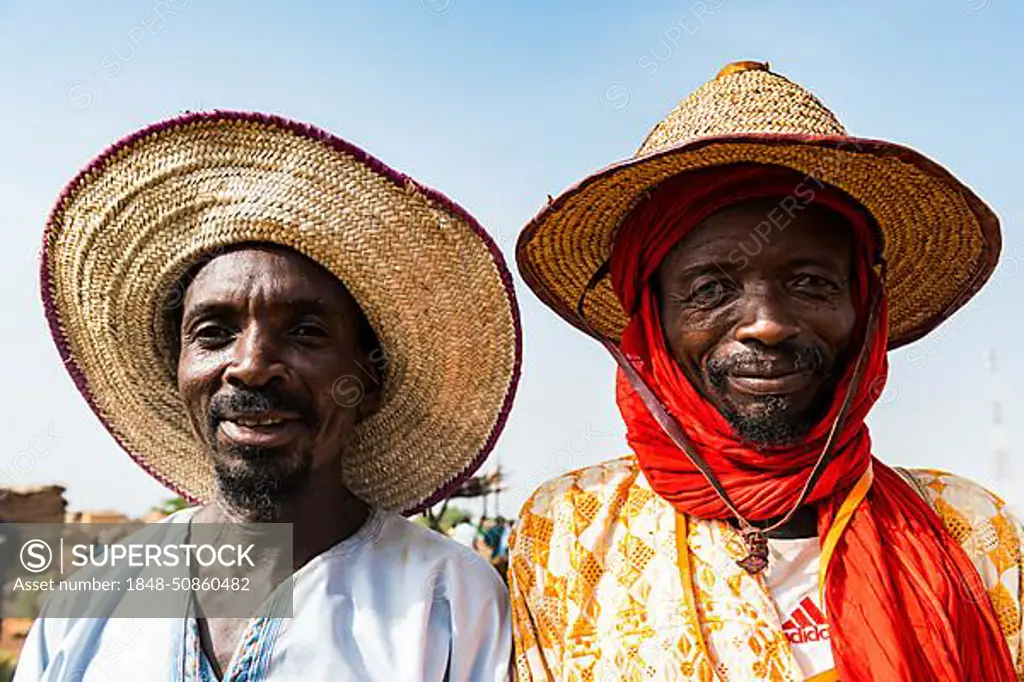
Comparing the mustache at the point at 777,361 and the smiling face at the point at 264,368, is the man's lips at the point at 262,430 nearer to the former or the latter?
the smiling face at the point at 264,368

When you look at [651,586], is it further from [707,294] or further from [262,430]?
[262,430]

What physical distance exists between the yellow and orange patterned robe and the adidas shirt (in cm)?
5

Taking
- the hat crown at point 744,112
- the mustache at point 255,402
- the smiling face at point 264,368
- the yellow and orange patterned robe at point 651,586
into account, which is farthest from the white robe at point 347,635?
the hat crown at point 744,112

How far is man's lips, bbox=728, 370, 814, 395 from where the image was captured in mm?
2438

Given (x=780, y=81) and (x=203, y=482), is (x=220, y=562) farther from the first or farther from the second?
(x=780, y=81)

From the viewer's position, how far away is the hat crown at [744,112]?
100 inches

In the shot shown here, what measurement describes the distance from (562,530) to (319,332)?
34.3 inches

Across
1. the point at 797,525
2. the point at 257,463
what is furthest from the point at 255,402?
the point at 797,525

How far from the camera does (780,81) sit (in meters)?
2.80

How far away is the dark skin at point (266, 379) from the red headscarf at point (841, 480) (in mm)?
875

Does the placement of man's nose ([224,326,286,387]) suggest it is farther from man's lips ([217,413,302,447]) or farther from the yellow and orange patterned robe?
the yellow and orange patterned robe

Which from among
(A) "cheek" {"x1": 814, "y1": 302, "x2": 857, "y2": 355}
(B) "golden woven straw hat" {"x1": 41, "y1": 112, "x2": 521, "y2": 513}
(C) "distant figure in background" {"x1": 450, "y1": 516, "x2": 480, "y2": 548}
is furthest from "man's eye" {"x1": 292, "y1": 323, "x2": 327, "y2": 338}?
(C) "distant figure in background" {"x1": 450, "y1": 516, "x2": 480, "y2": 548}

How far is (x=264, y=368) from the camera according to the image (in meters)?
2.48

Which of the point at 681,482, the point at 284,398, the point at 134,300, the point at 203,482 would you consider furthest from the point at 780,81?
the point at 203,482
